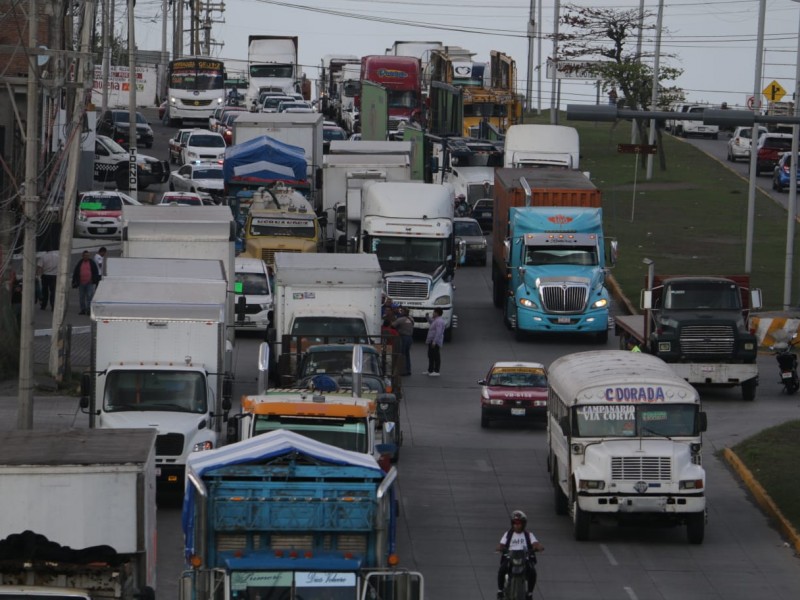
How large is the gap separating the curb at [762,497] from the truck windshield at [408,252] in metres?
13.7

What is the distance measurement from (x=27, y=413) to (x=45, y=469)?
9833 mm

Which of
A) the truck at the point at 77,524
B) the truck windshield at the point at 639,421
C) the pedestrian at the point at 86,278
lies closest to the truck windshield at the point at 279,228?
the pedestrian at the point at 86,278

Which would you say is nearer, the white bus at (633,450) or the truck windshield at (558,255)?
the white bus at (633,450)

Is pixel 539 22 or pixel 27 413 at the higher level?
A: pixel 539 22

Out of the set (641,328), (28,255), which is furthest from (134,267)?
(641,328)

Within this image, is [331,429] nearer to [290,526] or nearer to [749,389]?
[290,526]

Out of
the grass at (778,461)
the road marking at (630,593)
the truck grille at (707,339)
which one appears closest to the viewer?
the road marking at (630,593)

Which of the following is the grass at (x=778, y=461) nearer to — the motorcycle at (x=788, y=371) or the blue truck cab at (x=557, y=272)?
→ the motorcycle at (x=788, y=371)

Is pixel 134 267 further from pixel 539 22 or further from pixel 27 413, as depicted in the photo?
pixel 539 22

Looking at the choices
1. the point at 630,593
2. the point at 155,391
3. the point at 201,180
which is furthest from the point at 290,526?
the point at 201,180

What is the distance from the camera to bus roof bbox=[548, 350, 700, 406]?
24.6 metres

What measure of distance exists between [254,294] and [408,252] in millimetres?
4330

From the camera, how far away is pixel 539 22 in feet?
370

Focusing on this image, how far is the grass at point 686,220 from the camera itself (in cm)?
5416
